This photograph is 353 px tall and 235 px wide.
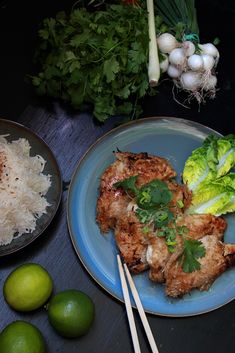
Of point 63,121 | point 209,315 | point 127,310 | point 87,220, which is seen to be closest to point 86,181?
point 87,220

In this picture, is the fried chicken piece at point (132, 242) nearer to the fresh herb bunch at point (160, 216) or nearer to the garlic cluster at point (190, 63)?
the fresh herb bunch at point (160, 216)

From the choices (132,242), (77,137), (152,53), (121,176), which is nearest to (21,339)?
(132,242)

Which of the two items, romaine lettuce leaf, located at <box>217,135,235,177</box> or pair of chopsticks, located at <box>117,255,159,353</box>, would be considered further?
romaine lettuce leaf, located at <box>217,135,235,177</box>

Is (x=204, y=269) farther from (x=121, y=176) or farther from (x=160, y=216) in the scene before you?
(x=121, y=176)

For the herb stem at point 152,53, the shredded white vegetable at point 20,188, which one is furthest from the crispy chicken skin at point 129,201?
the herb stem at point 152,53

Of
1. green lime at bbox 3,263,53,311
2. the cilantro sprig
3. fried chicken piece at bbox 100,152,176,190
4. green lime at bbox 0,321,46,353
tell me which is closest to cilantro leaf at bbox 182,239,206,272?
the cilantro sprig

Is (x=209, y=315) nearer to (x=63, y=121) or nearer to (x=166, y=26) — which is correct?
(x=63, y=121)

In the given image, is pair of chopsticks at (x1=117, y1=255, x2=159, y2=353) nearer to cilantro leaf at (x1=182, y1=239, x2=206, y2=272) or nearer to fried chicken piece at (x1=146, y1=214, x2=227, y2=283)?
fried chicken piece at (x1=146, y1=214, x2=227, y2=283)
